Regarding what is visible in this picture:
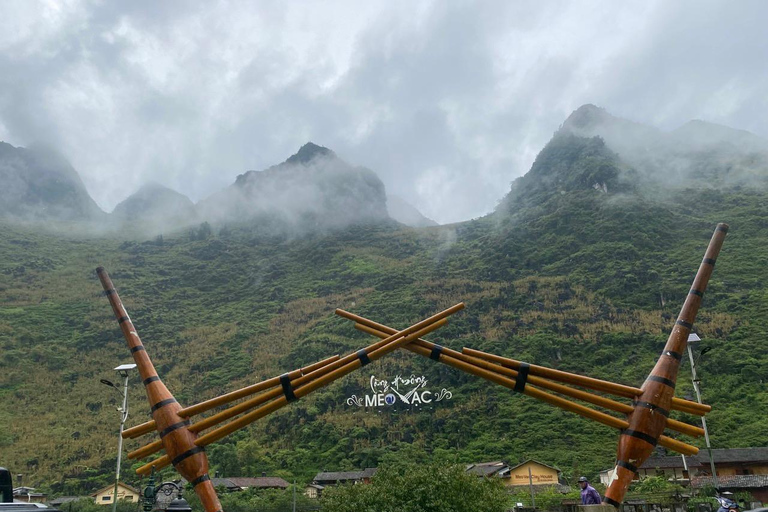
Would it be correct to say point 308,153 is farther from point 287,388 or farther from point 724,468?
point 287,388

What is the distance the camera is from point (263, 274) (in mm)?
117688

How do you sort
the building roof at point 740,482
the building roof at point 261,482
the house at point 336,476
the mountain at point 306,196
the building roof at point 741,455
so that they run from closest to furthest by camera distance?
1. the building roof at point 740,482
2. the building roof at point 741,455
3. the building roof at point 261,482
4. the house at point 336,476
5. the mountain at point 306,196

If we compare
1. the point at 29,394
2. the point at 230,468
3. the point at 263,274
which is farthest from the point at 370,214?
the point at 230,468

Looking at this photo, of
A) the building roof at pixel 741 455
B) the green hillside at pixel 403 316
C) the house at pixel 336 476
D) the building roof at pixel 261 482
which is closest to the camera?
the building roof at pixel 741 455

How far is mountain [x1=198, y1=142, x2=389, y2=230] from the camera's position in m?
154

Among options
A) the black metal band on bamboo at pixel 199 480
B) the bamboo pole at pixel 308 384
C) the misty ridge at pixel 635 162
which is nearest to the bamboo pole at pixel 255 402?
the bamboo pole at pixel 308 384

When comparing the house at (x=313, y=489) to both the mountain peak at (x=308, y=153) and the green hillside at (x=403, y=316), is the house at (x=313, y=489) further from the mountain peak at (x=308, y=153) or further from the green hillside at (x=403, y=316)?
the mountain peak at (x=308, y=153)

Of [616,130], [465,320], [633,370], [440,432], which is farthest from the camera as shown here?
[616,130]

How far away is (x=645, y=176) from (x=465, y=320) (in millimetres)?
73722

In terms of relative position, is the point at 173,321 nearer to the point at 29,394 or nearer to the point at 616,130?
the point at 29,394

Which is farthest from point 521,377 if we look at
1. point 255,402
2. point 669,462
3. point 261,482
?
point 669,462

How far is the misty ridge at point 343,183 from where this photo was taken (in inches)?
4828

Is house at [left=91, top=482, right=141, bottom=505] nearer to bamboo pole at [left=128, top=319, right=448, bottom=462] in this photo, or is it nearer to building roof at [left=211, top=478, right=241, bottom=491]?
building roof at [left=211, top=478, right=241, bottom=491]

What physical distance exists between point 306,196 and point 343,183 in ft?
38.6
